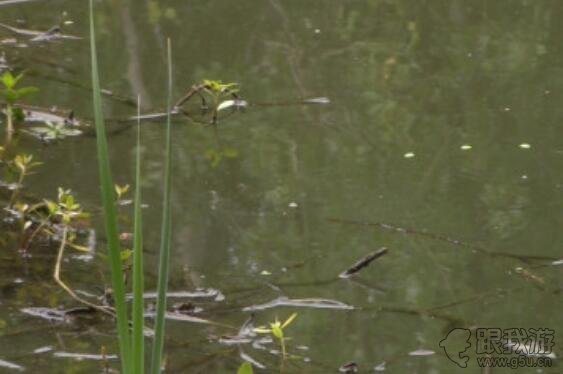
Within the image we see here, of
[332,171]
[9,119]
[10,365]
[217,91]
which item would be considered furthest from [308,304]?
[9,119]

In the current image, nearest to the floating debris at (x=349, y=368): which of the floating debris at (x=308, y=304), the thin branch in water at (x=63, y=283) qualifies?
the floating debris at (x=308, y=304)

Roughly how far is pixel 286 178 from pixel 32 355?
1.22 m

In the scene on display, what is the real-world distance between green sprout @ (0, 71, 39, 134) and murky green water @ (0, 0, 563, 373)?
0.11 meters

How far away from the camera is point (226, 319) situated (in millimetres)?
2877

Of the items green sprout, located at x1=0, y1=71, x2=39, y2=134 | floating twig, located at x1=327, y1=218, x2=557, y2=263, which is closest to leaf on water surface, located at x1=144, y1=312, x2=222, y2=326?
floating twig, located at x1=327, y1=218, x2=557, y2=263

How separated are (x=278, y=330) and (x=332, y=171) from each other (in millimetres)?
1190

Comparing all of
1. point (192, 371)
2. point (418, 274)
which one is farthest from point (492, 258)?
point (192, 371)

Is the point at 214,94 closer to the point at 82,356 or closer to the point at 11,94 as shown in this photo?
the point at 11,94

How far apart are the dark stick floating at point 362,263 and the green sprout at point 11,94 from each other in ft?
4.27

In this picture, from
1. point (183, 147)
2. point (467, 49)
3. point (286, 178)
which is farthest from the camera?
point (467, 49)

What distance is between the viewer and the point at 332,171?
3.72 meters

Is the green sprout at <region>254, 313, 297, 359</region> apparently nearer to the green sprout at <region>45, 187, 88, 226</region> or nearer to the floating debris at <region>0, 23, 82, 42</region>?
the green sprout at <region>45, 187, 88, 226</region>

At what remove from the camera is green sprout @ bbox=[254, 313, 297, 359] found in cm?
261

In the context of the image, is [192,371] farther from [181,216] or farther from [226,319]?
[181,216]
